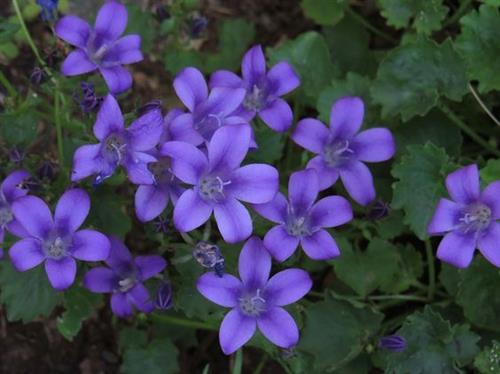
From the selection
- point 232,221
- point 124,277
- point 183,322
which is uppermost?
point 232,221

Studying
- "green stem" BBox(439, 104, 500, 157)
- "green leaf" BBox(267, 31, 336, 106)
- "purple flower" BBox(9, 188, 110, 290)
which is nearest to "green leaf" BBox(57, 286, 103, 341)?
"purple flower" BBox(9, 188, 110, 290)

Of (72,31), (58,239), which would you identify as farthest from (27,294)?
(72,31)

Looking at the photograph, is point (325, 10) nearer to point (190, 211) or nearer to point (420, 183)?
point (420, 183)

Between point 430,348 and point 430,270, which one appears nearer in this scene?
point 430,348

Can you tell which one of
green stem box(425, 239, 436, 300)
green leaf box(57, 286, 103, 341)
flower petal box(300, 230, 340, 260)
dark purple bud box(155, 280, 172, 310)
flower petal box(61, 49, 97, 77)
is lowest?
green leaf box(57, 286, 103, 341)

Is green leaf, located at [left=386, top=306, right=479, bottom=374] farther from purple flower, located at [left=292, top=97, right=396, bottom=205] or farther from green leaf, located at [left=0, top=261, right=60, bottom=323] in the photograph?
green leaf, located at [left=0, top=261, right=60, bottom=323]

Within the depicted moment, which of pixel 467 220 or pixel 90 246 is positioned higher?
pixel 467 220

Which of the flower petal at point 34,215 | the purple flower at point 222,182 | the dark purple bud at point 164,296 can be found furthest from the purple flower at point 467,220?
the flower petal at point 34,215
